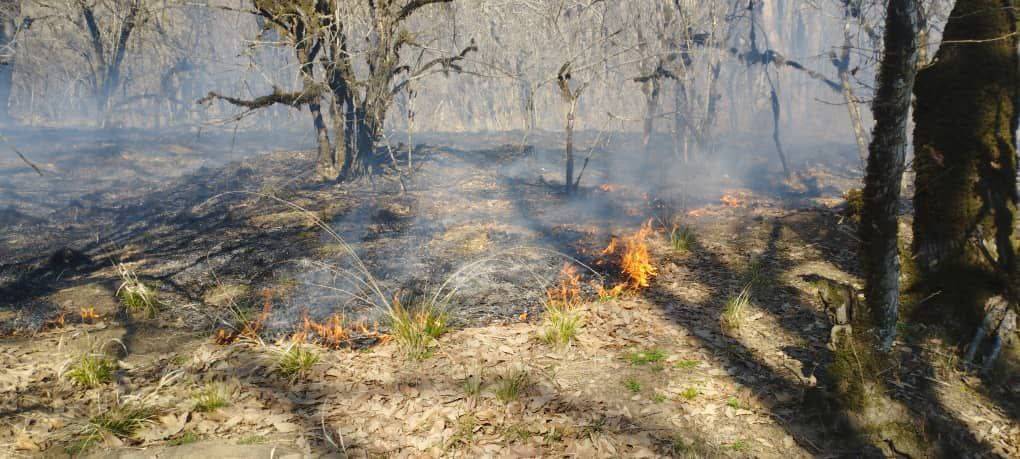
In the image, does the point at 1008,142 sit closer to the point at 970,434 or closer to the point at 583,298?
the point at 970,434

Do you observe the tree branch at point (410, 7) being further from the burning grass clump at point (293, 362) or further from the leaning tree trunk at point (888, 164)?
the leaning tree trunk at point (888, 164)

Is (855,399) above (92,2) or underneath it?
underneath

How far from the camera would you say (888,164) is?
3555 millimetres

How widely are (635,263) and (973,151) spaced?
363cm

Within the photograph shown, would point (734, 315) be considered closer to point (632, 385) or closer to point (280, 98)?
point (632, 385)

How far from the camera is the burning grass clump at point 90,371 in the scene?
4203mm

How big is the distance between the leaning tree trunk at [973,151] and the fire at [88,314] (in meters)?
8.91

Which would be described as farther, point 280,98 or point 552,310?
point 280,98

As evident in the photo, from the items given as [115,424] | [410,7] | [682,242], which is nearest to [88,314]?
[115,424]

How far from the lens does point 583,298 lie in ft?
21.3

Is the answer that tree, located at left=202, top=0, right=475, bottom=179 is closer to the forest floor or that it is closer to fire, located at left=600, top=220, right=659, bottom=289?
the forest floor

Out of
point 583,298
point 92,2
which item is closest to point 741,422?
point 583,298

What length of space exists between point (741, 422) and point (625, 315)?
1.97 m

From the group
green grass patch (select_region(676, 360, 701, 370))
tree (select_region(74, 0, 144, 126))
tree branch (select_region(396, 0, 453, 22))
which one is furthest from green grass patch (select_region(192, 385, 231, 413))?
tree (select_region(74, 0, 144, 126))
